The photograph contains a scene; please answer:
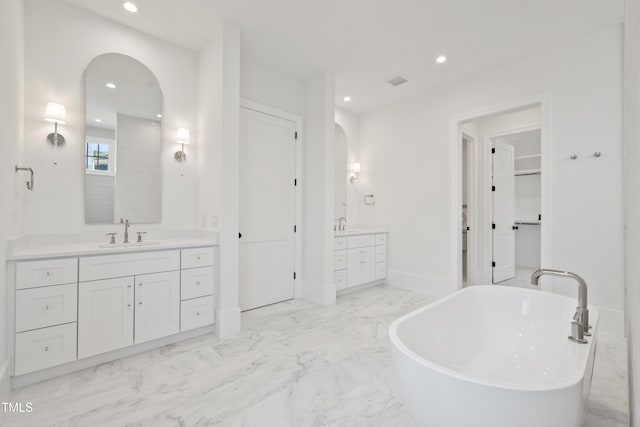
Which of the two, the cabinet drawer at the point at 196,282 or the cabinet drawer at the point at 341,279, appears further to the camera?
the cabinet drawer at the point at 341,279

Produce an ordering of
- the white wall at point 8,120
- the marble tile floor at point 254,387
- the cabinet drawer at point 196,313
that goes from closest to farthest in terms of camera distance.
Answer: the marble tile floor at point 254,387
the white wall at point 8,120
the cabinet drawer at point 196,313

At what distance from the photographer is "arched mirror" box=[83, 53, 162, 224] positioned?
250cm

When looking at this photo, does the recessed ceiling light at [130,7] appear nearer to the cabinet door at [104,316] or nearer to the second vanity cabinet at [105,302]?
the second vanity cabinet at [105,302]

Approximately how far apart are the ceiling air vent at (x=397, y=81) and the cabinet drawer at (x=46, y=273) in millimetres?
3814

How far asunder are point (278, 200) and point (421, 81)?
2.48 metres

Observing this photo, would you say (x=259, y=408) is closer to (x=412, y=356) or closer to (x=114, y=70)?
(x=412, y=356)

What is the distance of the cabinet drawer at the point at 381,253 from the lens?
434 cm

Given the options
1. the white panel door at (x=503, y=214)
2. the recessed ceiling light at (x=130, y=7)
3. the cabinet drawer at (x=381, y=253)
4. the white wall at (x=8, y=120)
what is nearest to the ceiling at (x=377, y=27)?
the recessed ceiling light at (x=130, y=7)

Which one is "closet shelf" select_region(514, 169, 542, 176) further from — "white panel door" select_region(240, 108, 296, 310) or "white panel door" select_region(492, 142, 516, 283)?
"white panel door" select_region(240, 108, 296, 310)

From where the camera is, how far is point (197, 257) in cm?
256

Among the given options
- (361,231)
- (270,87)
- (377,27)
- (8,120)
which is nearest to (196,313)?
(8,120)

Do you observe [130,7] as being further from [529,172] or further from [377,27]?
[529,172]

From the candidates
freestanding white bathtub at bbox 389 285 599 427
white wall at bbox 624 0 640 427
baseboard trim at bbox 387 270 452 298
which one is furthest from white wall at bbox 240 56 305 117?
white wall at bbox 624 0 640 427

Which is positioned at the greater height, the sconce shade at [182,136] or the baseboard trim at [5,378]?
the sconce shade at [182,136]
